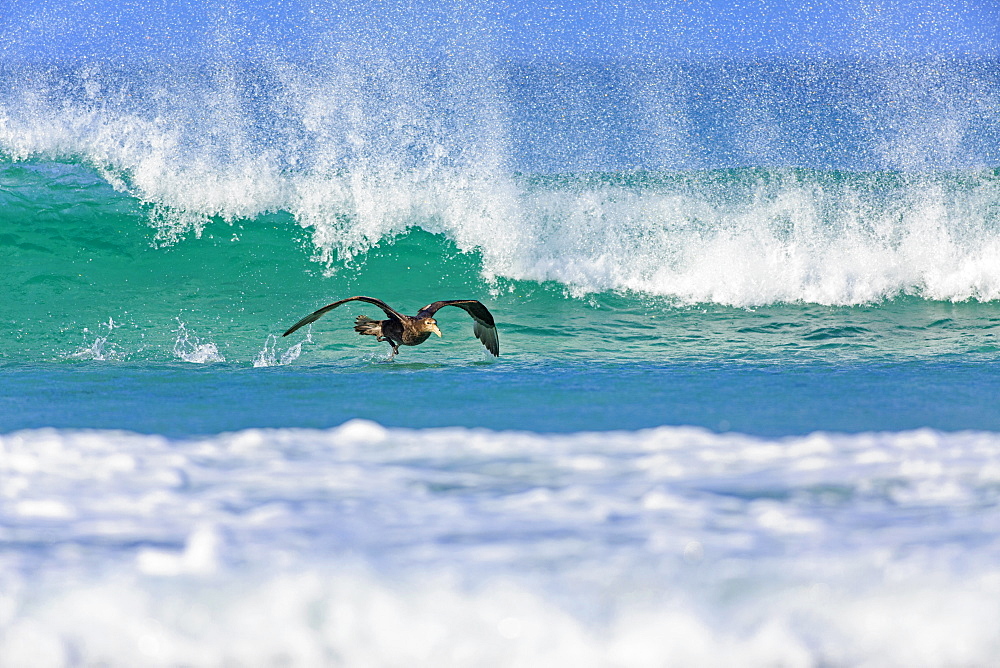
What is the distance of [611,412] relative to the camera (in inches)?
198

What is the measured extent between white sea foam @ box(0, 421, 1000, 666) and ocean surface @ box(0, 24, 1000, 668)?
0.05 feet

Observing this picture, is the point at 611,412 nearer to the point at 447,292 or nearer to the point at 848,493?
the point at 848,493

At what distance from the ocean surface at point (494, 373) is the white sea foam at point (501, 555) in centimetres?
2

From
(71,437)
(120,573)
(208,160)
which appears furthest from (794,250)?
(120,573)

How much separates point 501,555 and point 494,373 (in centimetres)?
309

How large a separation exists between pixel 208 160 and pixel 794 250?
21.8 feet

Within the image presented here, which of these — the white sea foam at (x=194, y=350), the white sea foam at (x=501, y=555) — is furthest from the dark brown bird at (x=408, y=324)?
the white sea foam at (x=501, y=555)

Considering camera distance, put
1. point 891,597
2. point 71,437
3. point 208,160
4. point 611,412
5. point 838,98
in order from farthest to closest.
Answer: point 838,98 < point 208,160 < point 611,412 < point 71,437 < point 891,597

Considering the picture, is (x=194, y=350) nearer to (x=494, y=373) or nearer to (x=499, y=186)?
(x=494, y=373)

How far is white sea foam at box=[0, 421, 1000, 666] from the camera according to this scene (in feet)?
8.82

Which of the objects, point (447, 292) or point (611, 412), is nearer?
point (611, 412)

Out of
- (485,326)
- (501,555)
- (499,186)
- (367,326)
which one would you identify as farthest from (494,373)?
(499,186)

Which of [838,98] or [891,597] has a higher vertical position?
[838,98]

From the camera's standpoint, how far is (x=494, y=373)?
6160mm
